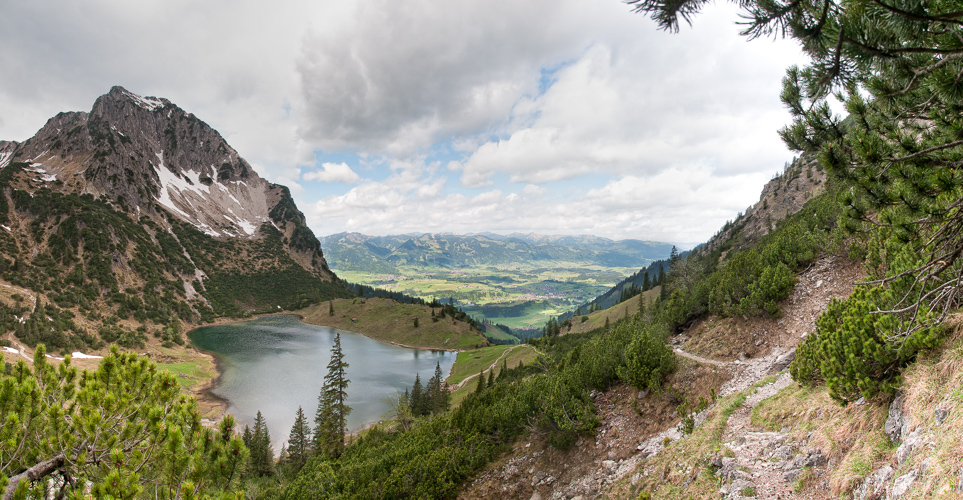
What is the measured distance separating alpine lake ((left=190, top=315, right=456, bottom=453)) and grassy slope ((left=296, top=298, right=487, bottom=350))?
432cm

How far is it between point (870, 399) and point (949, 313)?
2.11 meters

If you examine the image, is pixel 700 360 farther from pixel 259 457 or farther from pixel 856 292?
pixel 259 457

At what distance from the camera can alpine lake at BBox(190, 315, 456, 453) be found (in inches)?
2175

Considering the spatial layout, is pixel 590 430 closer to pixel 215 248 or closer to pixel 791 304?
pixel 791 304

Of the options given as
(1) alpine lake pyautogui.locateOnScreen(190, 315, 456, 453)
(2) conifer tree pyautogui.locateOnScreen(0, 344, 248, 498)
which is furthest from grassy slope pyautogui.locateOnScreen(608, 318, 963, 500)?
(1) alpine lake pyautogui.locateOnScreen(190, 315, 456, 453)

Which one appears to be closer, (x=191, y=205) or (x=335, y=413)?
(x=335, y=413)

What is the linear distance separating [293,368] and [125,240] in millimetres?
101424

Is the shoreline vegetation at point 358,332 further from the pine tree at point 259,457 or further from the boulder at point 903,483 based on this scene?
the boulder at point 903,483

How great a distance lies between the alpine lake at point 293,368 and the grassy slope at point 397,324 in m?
4.32

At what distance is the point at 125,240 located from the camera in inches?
4766

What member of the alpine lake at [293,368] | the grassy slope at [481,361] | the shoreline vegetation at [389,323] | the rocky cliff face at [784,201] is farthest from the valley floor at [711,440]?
the shoreline vegetation at [389,323]

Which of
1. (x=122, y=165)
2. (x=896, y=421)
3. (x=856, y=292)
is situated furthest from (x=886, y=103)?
(x=122, y=165)

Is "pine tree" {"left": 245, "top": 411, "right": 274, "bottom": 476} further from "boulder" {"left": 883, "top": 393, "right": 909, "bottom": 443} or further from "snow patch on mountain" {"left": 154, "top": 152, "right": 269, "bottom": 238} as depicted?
"snow patch on mountain" {"left": 154, "top": 152, "right": 269, "bottom": 238}

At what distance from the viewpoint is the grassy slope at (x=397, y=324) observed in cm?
10850
